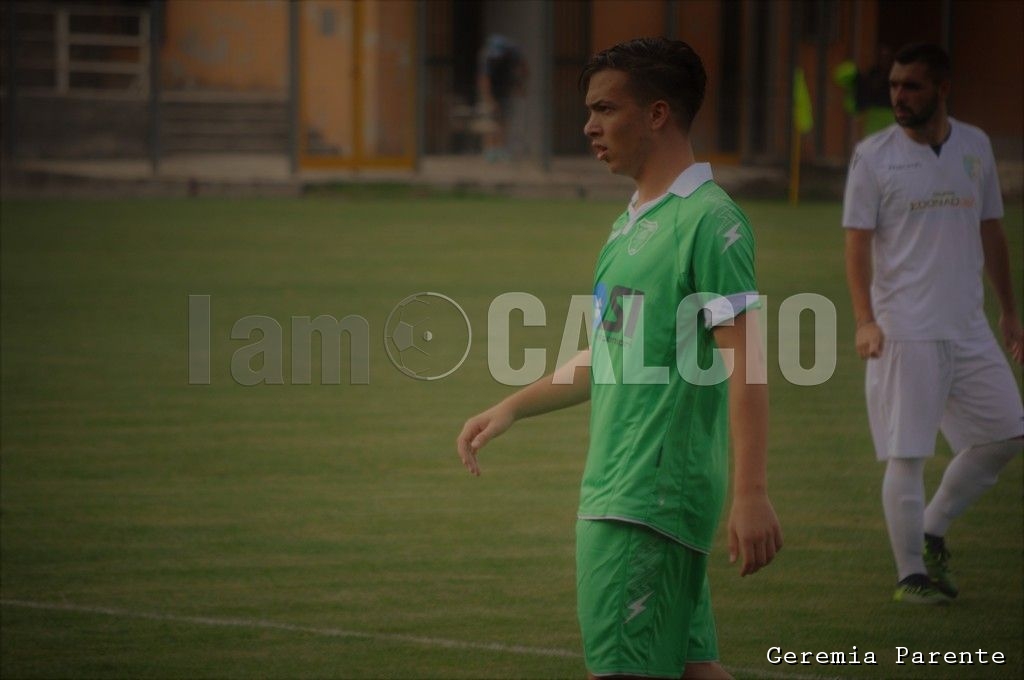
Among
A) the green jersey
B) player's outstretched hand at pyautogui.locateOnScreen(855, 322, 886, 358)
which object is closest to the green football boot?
player's outstretched hand at pyautogui.locateOnScreen(855, 322, 886, 358)

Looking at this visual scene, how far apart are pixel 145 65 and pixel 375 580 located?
22.4 meters

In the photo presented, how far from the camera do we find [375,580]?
6621mm

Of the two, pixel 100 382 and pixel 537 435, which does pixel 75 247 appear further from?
pixel 537 435

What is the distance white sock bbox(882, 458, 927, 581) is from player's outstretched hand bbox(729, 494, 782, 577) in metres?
3.01

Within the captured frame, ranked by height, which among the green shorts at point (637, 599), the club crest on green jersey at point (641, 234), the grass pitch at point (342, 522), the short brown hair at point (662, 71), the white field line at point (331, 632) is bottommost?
the white field line at point (331, 632)

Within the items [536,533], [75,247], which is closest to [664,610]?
[536,533]

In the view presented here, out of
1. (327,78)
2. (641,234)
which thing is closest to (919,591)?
(641,234)

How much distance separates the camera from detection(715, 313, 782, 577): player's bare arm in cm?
331

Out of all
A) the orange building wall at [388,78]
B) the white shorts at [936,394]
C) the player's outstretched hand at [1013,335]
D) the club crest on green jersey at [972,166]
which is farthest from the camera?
the orange building wall at [388,78]

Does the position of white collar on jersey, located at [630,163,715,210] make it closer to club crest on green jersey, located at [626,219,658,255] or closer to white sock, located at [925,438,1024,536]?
club crest on green jersey, located at [626,219,658,255]

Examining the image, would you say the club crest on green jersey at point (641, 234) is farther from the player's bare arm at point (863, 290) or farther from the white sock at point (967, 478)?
the white sock at point (967, 478)

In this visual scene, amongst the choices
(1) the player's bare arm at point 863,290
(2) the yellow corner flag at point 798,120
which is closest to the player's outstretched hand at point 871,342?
(1) the player's bare arm at point 863,290

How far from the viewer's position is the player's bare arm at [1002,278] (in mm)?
6562

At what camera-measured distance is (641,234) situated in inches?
139
